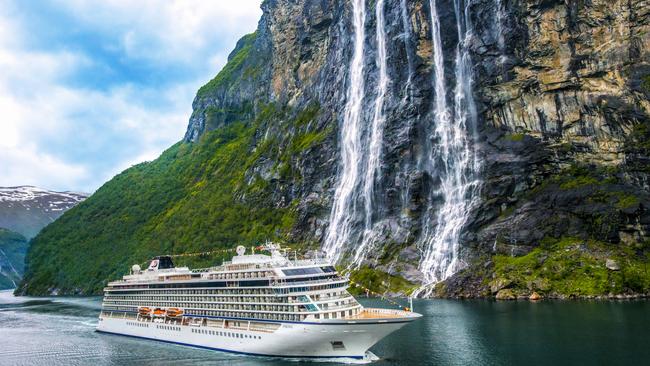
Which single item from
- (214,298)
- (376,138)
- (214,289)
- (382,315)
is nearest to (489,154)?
(376,138)

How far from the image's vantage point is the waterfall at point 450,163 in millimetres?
108125

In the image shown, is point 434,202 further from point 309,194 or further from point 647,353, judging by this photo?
point 647,353

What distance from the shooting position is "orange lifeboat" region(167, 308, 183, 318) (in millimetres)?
66875

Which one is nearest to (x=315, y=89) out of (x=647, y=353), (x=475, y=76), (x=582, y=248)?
(x=475, y=76)

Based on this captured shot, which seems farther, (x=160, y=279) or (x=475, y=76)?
(x=475, y=76)

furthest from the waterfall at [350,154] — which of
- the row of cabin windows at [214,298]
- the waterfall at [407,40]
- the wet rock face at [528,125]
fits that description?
the row of cabin windows at [214,298]

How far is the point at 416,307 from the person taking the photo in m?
85.2

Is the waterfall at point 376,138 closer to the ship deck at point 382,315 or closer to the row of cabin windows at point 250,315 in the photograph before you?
the row of cabin windows at point 250,315

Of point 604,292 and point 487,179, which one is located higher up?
point 487,179

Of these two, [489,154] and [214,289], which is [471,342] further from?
[489,154]

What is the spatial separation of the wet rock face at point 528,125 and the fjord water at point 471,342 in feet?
76.7

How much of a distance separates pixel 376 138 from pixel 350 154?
1134 cm

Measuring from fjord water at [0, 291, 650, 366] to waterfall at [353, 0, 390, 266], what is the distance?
39.0 m

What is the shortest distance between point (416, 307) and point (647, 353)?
138 ft
